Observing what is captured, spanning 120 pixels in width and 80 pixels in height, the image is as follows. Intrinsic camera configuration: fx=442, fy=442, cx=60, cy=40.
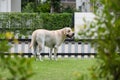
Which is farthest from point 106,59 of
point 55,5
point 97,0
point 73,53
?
point 55,5

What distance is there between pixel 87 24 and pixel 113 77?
2.14 feet

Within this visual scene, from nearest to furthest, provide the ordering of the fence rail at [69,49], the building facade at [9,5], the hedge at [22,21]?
the fence rail at [69,49] < the hedge at [22,21] < the building facade at [9,5]

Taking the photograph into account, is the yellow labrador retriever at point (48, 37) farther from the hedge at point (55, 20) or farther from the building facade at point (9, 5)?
the building facade at point (9, 5)

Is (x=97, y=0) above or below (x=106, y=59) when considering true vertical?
above

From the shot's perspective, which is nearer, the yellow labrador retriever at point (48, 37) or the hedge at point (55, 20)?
the yellow labrador retriever at point (48, 37)

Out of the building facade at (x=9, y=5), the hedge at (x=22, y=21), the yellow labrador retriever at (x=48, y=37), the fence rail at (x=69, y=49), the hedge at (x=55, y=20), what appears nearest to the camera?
the yellow labrador retriever at (x=48, y=37)

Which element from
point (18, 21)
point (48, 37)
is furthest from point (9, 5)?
point (48, 37)

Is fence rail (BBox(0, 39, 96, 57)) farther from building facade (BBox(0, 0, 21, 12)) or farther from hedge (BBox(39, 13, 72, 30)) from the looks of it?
building facade (BBox(0, 0, 21, 12))

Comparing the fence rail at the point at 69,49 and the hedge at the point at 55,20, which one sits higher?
the hedge at the point at 55,20

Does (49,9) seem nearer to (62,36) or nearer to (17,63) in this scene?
(62,36)

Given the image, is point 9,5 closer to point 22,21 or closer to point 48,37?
point 22,21

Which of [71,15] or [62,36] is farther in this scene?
[71,15]

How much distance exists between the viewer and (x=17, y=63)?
3555 millimetres

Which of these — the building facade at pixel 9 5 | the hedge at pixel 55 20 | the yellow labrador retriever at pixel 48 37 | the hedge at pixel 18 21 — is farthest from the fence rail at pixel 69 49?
the building facade at pixel 9 5
